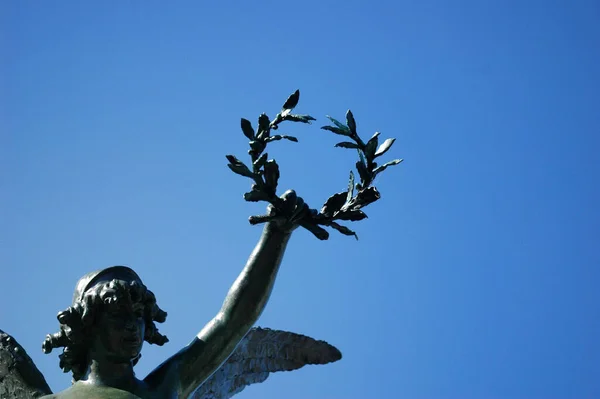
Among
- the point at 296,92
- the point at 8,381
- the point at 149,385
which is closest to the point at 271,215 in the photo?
the point at 296,92

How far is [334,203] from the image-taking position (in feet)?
28.9

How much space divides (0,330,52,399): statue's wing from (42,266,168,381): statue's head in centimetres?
20

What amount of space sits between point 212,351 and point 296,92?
6.18 ft

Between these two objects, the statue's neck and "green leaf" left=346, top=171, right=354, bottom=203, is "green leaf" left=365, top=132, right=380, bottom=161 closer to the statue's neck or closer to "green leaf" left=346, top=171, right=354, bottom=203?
"green leaf" left=346, top=171, right=354, bottom=203

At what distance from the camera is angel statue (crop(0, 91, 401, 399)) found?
8297mm

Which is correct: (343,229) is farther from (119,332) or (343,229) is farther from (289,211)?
(119,332)

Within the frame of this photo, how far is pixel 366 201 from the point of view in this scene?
28.6 feet

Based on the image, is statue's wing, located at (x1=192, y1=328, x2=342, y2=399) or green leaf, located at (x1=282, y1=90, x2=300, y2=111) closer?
green leaf, located at (x1=282, y1=90, x2=300, y2=111)

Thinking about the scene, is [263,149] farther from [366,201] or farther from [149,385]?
[149,385]

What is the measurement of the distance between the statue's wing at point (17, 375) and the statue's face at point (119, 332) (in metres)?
0.52

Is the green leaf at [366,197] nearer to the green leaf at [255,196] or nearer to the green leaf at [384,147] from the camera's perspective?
the green leaf at [384,147]

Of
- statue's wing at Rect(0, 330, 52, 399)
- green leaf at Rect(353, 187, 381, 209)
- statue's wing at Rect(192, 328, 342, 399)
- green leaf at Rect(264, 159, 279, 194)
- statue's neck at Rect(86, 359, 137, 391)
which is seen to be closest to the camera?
statue's neck at Rect(86, 359, 137, 391)

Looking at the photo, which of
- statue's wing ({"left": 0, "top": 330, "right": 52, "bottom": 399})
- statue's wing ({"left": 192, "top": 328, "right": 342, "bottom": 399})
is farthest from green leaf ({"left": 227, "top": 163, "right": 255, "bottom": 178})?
statue's wing ({"left": 0, "top": 330, "right": 52, "bottom": 399})

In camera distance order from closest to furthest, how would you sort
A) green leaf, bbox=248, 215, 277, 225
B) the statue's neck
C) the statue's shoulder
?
the statue's shoulder, the statue's neck, green leaf, bbox=248, 215, 277, 225
